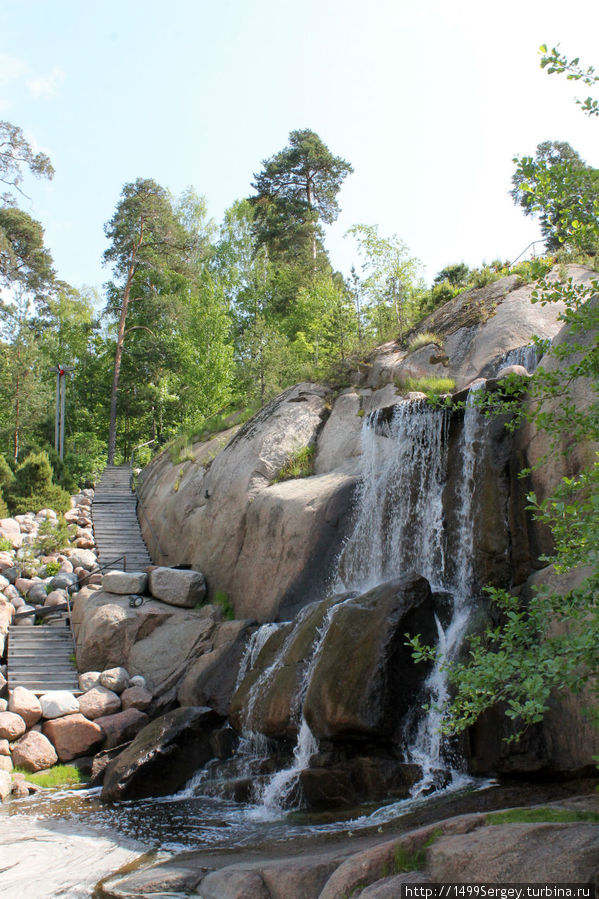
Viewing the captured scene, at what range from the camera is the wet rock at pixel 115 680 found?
1343cm

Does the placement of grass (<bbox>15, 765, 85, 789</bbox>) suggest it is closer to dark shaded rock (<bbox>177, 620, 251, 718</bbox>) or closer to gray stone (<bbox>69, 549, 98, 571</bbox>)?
dark shaded rock (<bbox>177, 620, 251, 718</bbox>)

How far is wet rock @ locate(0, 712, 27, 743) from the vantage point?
11.9 metres

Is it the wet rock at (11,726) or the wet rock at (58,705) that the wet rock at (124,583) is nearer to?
the wet rock at (58,705)

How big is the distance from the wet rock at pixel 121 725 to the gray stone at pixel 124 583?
3248 mm

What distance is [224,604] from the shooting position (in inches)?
593

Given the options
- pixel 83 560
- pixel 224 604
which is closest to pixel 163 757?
pixel 224 604

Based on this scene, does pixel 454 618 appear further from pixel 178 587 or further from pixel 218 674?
pixel 178 587

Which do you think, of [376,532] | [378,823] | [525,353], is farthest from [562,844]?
[525,353]

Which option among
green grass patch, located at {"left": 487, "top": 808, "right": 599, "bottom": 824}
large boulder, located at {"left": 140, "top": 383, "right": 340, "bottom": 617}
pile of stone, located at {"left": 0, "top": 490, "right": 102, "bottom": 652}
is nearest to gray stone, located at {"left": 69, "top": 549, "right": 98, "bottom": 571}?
pile of stone, located at {"left": 0, "top": 490, "right": 102, "bottom": 652}

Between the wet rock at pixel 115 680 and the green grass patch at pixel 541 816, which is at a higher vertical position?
the green grass patch at pixel 541 816

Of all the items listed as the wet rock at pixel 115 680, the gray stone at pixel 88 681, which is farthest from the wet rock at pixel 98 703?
the gray stone at pixel 88 681

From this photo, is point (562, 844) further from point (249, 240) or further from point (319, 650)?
point (249, 240)

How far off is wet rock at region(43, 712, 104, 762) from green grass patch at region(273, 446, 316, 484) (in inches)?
261

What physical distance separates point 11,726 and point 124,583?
13.3ft
